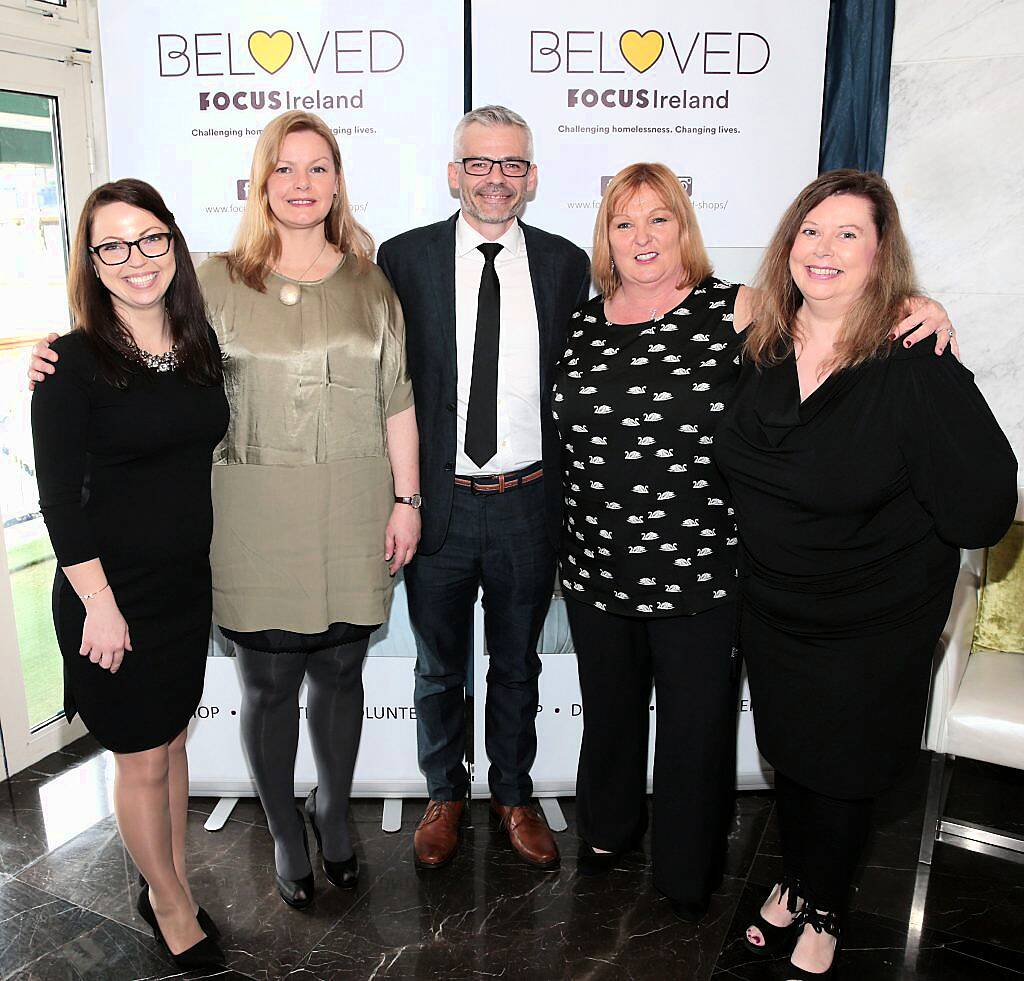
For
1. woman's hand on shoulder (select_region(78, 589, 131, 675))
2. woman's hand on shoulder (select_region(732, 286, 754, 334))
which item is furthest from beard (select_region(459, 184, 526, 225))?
woman's hand on shoulder (select_region(78, 589, 131, 675))

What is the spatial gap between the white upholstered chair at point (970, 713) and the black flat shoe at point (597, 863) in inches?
33.9

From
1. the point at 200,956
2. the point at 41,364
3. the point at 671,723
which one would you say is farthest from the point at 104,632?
the point at 671,723

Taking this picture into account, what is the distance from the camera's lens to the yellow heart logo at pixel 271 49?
8.58 feet

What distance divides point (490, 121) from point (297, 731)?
1585 mm

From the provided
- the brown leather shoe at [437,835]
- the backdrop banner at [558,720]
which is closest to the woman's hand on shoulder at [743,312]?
the backdrop banner at [558,720]

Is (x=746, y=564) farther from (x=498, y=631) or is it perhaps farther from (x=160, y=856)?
(x=160, y=856)

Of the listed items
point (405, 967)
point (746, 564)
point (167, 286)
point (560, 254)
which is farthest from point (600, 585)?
point (167, 286)

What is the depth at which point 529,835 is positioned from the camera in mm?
2723

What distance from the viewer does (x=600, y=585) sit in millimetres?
2283

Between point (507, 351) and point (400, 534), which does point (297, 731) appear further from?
point (507, 351)

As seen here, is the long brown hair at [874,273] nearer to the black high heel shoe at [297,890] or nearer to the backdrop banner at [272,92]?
the backdrop banner at [272,92]

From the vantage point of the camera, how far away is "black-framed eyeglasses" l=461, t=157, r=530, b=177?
7.63 feet

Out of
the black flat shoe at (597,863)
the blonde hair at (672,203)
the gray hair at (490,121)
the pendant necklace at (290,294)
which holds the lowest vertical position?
the black flat shoe at (597,863)

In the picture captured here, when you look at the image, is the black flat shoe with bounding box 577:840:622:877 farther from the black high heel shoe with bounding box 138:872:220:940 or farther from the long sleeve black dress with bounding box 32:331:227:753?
the long sleeve black dress with bounding box 32:331:227:753
